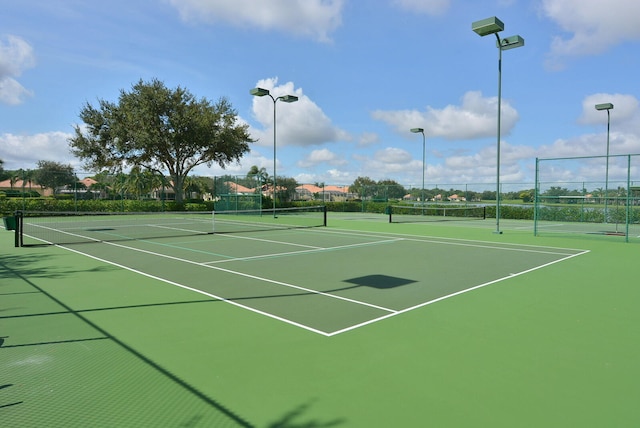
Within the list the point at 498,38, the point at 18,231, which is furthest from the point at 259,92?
the point at 18,231

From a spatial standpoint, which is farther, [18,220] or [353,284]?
[18,220]

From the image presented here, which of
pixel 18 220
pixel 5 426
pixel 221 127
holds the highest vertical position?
pixel 221 127

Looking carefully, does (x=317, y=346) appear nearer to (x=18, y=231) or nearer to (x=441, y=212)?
(x=18, y=231)

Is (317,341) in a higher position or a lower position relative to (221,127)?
lower

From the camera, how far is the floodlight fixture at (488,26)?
580 inches

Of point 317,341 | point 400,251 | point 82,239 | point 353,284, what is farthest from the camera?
point 82,239

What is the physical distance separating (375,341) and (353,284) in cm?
295

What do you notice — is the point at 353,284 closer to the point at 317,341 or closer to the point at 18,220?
the point at 317,341

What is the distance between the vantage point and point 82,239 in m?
14.7

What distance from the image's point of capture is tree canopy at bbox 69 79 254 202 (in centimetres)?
3566

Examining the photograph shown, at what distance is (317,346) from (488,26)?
570 inches

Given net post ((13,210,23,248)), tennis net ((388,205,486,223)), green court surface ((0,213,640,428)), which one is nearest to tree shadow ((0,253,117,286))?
green court surface ((0,213,640,428))

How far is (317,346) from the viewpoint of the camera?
4.48 meters

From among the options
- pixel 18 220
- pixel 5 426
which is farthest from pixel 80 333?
pixel 18 220
